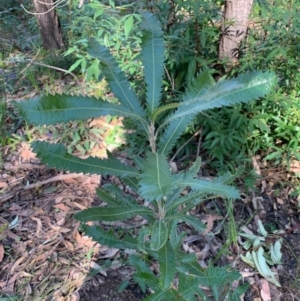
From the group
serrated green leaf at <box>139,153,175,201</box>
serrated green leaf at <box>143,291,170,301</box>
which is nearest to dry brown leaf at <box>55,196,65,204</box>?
serrated green leaf at <box>143,291,170,301</box>

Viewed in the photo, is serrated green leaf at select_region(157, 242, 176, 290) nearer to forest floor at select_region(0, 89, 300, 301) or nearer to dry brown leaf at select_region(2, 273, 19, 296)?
forest floor at select_region(0, 89, 300, 301)

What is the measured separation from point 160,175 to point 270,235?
1.63 meters

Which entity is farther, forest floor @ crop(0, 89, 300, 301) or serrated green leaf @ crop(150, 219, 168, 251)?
forest floor @ crop(0, 89, 300, 301)

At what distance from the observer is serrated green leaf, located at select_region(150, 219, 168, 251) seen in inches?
41.4

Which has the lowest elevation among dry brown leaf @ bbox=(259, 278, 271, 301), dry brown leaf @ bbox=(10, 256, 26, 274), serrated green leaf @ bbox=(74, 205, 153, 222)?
dry brown leaf @ bbox=(259, 278, 271, 301)

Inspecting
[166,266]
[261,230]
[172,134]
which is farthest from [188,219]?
[261,230]

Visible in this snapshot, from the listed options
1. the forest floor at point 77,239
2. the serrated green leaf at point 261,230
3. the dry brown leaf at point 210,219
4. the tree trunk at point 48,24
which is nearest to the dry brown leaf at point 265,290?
the forest floor at point 77,239

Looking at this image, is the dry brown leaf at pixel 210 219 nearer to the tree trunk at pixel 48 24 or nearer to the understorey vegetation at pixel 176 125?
the understorey vegetation at pixel 176 125

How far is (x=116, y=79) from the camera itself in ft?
3.41

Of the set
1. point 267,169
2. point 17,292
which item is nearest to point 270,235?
point 267,169

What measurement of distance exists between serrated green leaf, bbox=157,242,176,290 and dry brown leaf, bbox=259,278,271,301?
1.02m

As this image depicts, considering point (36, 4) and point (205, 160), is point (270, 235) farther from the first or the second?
point (36, 4)

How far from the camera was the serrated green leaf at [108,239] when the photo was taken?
1483 mm

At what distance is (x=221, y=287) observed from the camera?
187 cm
